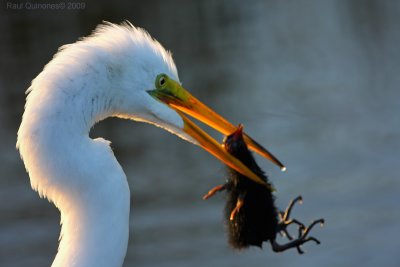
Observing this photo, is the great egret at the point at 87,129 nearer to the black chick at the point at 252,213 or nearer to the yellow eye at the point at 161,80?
the yellow eye at the point at 161,80

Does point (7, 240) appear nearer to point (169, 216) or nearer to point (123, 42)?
point (169, 216)

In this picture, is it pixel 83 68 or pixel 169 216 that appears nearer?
pixel 83 68

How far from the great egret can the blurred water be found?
137 inches

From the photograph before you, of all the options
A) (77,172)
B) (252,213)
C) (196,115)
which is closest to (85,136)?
(77,172)

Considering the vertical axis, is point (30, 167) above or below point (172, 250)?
below

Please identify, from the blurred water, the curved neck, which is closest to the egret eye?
the curved neck

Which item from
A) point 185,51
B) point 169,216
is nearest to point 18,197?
point 169,216

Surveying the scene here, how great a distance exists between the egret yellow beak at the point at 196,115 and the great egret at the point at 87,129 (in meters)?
0.05

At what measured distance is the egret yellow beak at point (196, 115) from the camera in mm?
4020

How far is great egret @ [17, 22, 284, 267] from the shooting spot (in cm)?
359

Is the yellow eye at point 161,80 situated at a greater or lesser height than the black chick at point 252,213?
greater

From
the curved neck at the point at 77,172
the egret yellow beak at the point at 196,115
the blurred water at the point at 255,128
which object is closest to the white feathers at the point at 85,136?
the curved neck at the point at 77,172

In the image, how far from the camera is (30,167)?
142 inches

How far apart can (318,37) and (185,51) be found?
5.80 feet
